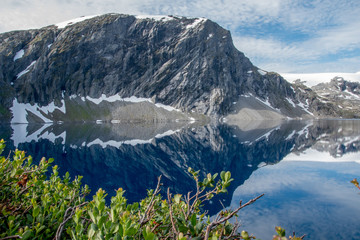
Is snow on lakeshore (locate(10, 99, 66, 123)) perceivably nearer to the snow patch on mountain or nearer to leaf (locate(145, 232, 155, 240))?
the snow patch on mountain

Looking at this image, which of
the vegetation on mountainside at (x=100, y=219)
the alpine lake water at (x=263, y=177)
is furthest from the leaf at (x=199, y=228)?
the alpine lake water at (x=263, y=177)

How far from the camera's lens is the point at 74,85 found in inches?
6083

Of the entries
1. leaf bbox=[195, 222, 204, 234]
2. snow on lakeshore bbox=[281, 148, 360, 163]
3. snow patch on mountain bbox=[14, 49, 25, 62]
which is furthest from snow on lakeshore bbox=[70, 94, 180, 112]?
leaf bbox=[195, 222, 204, 234]

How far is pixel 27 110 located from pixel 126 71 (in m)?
66.7

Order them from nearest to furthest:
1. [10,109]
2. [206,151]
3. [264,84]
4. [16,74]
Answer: [206,151] < [10,109] < [16,74] < [264,84]

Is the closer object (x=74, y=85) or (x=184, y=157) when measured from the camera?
(x=184, y=157)

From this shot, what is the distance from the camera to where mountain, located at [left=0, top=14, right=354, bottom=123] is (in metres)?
146

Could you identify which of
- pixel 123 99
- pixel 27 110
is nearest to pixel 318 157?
pixel 123 99

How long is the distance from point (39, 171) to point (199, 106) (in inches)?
6367

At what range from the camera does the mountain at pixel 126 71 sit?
146 metres

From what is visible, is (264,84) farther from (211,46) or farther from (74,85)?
(74,85)

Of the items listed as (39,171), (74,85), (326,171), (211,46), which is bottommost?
(326,171)

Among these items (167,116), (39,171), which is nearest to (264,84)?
(167,116)

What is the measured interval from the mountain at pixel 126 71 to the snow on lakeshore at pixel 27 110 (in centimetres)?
109
